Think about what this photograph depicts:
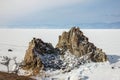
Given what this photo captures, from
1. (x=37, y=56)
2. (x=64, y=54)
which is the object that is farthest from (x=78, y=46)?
(x=37, y=56)

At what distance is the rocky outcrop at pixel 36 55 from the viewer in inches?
1117

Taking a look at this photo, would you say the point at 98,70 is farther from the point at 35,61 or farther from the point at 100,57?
the point at 35,61

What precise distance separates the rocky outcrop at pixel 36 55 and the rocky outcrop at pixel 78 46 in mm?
1627

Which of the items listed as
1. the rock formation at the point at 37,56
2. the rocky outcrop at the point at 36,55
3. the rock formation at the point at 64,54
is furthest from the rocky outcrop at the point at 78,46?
the rocky outcrop at the point at 36,55

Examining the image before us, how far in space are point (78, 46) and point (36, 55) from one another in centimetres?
420

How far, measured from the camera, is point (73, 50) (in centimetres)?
3042

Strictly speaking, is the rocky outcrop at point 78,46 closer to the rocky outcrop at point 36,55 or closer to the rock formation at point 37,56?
the rock formation at point 37,56

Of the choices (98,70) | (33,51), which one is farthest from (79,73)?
(33,51)

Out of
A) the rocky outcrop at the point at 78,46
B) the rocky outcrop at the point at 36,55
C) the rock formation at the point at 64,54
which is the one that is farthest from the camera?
the rocky outcrop at the point at 78,46

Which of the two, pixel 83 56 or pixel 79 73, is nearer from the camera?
pixel 79 73

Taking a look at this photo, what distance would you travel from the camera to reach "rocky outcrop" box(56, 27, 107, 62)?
96.1ft

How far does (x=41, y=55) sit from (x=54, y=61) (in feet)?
4.48

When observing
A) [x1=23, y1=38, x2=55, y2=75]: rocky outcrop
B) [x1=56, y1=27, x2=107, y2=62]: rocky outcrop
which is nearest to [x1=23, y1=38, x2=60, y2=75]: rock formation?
[x1=23, y1=38, x2=55, y2=75]: rocky outcrop

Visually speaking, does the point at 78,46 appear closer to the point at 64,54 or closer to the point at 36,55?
the point at 64,54
